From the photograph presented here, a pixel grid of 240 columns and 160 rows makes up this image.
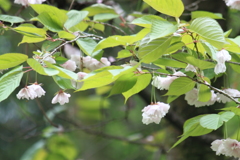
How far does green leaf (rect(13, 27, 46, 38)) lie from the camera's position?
0.81 metres

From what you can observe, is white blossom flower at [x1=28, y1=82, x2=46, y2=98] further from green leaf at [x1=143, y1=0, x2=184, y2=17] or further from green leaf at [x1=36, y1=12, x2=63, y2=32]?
green leaf at [x1=143, y1=0, x2=184, y2=17]

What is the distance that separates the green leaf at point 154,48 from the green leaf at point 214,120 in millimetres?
199

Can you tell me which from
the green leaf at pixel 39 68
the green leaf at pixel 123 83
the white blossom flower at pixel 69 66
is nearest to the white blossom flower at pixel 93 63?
the white blossom flower at pixel 69 66

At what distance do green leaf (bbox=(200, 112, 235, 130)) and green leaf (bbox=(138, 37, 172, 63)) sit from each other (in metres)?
0.20

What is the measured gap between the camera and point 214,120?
0.73m

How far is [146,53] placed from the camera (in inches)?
26.7

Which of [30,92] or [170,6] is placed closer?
[170,6]

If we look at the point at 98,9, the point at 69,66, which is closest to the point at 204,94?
the point at 69,66

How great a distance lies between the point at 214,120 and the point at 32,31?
1.68 feet

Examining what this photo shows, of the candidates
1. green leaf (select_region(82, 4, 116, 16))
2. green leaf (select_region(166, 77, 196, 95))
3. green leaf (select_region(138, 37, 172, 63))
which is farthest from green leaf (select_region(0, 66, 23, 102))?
green leaf (select_region(82, 4, 116, 16))

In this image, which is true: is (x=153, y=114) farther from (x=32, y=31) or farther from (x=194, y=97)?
(x=32, y=31)

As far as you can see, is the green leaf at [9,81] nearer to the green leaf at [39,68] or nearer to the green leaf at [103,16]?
the green leaf at [39,68]

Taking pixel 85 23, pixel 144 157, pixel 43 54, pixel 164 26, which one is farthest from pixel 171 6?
pixel 144 157

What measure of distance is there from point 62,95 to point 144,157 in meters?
2.02
